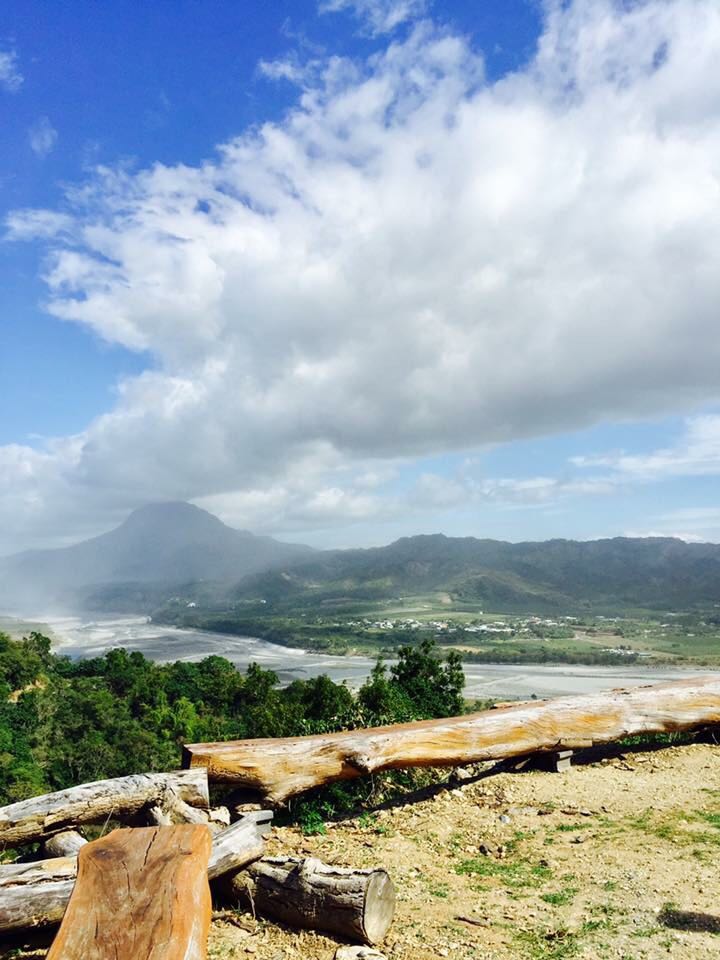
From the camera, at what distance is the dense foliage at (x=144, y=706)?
22.0 meters

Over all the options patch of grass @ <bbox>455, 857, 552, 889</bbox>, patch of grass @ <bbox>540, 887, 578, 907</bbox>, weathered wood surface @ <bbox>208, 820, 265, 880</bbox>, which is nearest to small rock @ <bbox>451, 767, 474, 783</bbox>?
patch of grass @ <bbox>455, 857, 552, 889</bbox>

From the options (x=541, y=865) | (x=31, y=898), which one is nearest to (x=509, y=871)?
(x=541, y=865)

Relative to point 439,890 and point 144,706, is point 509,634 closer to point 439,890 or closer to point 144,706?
point 144,706

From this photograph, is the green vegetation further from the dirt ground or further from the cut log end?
the cut log end

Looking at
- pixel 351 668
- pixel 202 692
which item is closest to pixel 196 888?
pixel 202 692

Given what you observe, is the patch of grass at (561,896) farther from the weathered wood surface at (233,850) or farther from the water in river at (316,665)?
the water in river at (316,665)

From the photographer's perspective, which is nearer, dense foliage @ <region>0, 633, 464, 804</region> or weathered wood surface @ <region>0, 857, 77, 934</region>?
weathered wood surface @ <region>0, 857, 77, 934</region>

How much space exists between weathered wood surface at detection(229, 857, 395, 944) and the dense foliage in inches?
240

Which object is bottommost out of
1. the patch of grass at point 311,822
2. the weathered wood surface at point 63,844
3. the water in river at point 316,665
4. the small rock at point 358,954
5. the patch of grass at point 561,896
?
the water in river at point 316,665

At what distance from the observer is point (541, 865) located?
→ 711cm

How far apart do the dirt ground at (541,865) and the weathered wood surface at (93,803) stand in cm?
135

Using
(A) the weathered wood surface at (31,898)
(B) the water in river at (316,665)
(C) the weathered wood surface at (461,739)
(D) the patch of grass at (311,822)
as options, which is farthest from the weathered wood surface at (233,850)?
(B) the water in river at (316,665)

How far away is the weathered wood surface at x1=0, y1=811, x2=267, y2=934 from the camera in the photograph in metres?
5.23

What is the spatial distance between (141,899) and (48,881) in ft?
6.42
